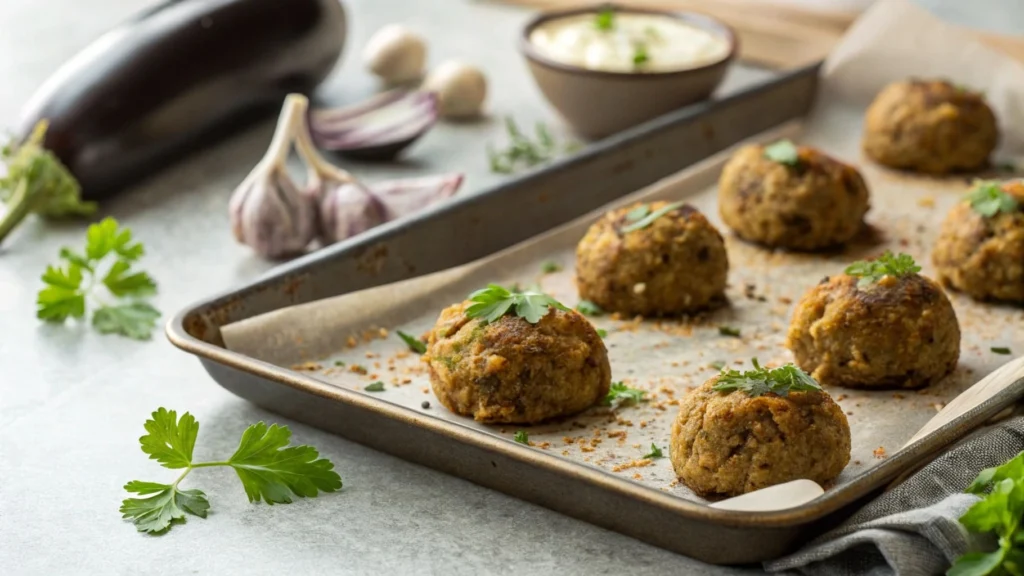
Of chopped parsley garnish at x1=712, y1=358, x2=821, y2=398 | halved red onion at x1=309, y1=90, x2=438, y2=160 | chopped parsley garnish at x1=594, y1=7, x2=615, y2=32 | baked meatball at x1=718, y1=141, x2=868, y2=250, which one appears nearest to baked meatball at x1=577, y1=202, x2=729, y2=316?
baked meatball at x1=718, y1=141, x2=868, y2=250

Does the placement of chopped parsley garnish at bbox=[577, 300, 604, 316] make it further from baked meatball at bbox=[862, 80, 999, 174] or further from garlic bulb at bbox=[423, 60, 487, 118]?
garlic bulb at bbox=[423, 60, 487, 118]

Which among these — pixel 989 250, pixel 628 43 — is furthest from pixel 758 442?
pixel 628 43

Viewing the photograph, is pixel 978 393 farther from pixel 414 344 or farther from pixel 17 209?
pixel 17 209

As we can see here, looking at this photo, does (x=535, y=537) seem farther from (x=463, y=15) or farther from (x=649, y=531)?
(x=463, y=15)

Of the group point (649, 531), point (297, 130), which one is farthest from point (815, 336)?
point (297, 130)

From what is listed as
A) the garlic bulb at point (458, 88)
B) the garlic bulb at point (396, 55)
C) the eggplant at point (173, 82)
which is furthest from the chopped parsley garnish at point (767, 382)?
the garlic bulb at point (396, 55)

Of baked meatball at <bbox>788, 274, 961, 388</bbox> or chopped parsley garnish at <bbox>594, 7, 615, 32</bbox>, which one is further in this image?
chopped parsley garnish at <bbox>594, 7, 615, 32</bbox>
